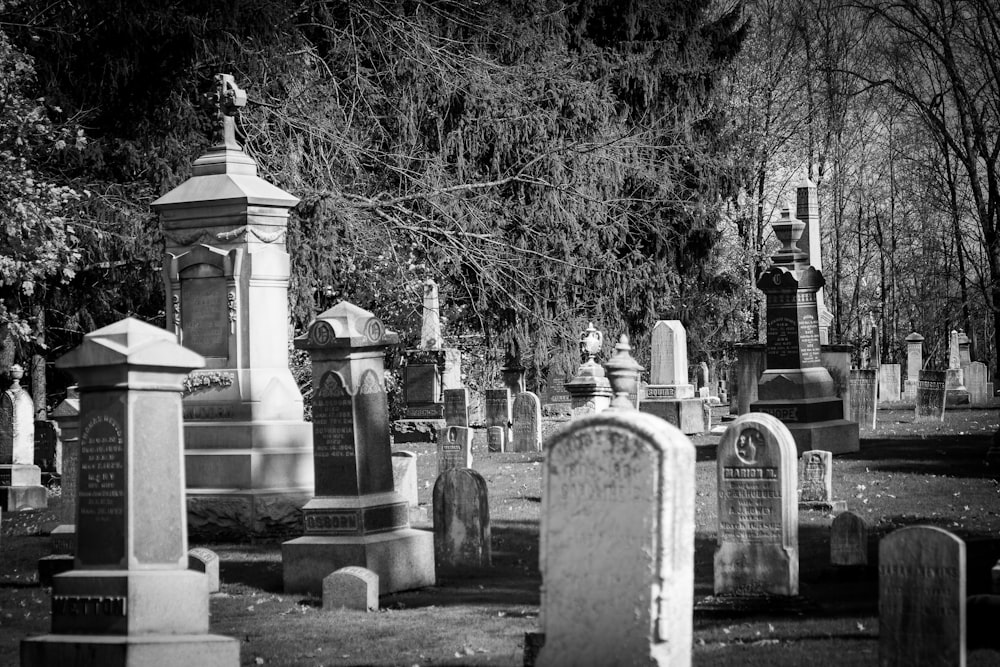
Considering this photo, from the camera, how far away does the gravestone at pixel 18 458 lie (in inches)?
763

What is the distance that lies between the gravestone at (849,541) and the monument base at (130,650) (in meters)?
5.01

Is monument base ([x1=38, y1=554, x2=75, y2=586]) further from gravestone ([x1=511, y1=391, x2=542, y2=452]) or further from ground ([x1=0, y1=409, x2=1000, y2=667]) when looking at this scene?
gravestone ([x1=511, y1=391, x2=542, y2=452])

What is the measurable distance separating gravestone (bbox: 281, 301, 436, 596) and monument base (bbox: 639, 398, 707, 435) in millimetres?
14327

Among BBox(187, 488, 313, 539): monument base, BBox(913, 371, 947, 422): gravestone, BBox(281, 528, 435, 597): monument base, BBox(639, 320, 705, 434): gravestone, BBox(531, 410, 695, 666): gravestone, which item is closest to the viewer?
BBox(531, 410, 695, 666): gravestone

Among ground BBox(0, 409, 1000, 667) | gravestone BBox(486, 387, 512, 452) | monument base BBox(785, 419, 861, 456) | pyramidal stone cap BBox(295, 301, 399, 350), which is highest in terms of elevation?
pyramidal stone cap BBox(295, 301, 399, 350)

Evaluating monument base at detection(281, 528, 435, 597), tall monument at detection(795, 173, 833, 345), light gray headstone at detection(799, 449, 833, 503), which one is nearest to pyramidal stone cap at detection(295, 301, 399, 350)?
monument base at detection(281, 528, 435, 597)

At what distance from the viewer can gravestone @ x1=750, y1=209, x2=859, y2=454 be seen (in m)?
20.6

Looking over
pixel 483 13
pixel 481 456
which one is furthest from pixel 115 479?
pixel 483 13

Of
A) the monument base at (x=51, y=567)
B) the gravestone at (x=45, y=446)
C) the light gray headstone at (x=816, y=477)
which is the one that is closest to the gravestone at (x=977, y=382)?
the light gray headstone at (x=816, y=477)

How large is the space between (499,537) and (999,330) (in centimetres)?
1936

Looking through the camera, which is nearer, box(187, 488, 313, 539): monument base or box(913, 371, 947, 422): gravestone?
box(187, 488, 313, 539): monument base

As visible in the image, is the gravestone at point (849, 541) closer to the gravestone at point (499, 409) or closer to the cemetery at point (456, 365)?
the cemetery at point (456, 365)

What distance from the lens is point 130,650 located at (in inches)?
313

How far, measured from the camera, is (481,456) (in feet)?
76.4
